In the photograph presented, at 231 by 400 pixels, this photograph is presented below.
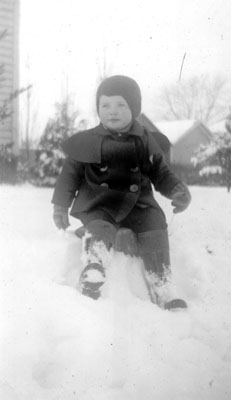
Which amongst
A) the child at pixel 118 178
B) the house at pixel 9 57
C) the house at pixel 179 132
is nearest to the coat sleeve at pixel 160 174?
the child at pixel 118 178

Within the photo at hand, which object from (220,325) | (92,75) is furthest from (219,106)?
(220,325)

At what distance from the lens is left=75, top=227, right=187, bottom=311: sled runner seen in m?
1.18

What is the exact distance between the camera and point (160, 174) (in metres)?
1.42

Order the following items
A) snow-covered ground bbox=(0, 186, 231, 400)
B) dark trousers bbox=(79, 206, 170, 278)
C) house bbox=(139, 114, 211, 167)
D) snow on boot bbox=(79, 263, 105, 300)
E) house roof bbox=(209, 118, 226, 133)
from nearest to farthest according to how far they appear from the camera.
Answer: snow-covered ground bbox=(0, 186, 231, 400) → snow on boot bbox=(79, 263, 105, 300) → dark trousers bbox=(79, 206, 170, 278) → house bbox=(139, 114, 211, 167) → house roof bbox=(209, 118, 226, 133)

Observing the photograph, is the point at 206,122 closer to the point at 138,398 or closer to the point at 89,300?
the point at 89,300

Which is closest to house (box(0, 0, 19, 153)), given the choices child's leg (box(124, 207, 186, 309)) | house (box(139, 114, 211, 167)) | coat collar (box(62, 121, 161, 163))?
coat collar (box(62, 121, 161, 163))

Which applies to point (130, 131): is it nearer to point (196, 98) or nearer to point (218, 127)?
point (196, 98)

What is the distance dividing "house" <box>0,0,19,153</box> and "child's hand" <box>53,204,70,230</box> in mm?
385

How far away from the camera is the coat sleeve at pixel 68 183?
1362mm

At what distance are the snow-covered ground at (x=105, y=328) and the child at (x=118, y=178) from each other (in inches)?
4.4

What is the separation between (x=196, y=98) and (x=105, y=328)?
90cm

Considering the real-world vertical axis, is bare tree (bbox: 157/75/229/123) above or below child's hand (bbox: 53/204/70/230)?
above

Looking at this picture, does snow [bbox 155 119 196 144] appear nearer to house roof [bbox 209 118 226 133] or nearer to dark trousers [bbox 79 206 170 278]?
house roof [bbox 209 118 226 133]

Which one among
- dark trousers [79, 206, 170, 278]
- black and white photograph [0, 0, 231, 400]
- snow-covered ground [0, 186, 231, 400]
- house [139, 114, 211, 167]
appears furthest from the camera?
house [139, 114, 211, 167]
